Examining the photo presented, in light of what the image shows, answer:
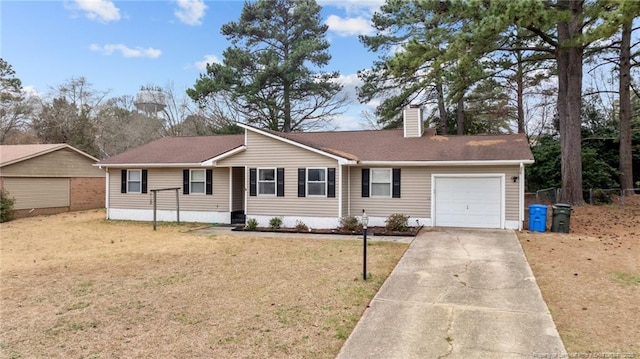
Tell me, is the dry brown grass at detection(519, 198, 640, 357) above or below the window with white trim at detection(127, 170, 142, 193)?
below

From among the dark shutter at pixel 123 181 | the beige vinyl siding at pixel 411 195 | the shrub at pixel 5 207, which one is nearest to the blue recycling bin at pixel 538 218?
the beige vinyl siding at pixel 411 195

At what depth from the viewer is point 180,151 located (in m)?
17.1

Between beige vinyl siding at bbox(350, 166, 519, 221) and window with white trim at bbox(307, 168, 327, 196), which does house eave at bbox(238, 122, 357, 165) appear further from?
beige vinyl siding at bbox(350, 166, 519, 221)

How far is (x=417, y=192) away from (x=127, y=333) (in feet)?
34.4

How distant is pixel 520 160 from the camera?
39.6 ft

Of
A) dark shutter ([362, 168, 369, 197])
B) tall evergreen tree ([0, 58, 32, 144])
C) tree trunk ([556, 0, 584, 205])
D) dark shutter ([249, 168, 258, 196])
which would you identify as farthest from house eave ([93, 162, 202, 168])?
tall evergreen tree ([0, 58, 32, 144])

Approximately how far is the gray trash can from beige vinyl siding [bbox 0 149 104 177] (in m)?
21.6

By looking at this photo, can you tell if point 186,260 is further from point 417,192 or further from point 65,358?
point 417,192

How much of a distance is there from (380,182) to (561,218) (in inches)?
222

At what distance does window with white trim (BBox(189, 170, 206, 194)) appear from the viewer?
51.1 ft

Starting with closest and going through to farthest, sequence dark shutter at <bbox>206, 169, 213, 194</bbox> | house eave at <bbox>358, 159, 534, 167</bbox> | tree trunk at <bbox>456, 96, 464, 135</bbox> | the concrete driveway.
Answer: the concrete driveway
house eave at <bbox>358, 159, 534, 167</bbox>
dark shutter at <bbox>206, 169, 213, 194</bbox>
tree trunk at <bbox>456, 96, 464, 135</bbox>

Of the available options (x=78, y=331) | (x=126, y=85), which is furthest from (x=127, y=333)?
(x=126, y=85)

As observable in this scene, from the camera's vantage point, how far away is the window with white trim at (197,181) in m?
15.6

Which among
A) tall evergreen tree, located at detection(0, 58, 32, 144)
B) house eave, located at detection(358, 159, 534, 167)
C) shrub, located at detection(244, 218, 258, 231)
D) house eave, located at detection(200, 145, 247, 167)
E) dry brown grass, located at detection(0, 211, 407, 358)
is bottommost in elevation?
dry brown grass, located at detection(0, 211, 407, 358)
